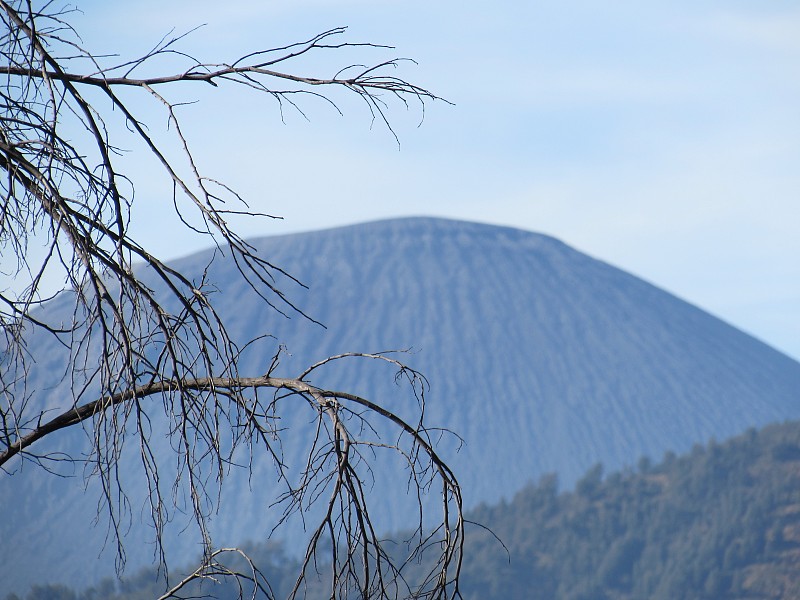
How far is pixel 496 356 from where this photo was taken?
3917 inches

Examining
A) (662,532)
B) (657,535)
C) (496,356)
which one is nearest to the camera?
(657,535)

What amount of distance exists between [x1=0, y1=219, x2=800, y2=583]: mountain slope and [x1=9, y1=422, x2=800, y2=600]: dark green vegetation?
29084 millimetres

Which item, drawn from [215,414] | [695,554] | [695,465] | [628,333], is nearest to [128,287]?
[215,414]

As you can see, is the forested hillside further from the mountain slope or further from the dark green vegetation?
the mountain slope

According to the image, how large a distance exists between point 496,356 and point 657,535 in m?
47.8

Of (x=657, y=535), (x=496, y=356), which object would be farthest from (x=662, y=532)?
(x=496, y=356)

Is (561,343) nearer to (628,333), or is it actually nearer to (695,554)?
(628,333)

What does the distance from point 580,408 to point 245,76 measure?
9404 cm

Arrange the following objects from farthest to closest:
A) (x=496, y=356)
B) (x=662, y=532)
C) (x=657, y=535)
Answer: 1. (x=496, y=356)
2. (x=662, y=532)
3. (x=657, y=535)

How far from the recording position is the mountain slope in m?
86.9

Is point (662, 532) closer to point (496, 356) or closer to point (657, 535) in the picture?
point (657, 535)

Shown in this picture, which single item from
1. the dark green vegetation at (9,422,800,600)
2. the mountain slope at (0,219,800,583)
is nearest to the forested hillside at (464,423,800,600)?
the dark green vegetation at (9,422,800,600)

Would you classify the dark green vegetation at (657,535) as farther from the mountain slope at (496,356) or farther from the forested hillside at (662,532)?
the mountain slope at (496,356)

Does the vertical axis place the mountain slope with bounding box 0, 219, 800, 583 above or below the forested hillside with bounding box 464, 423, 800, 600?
above
